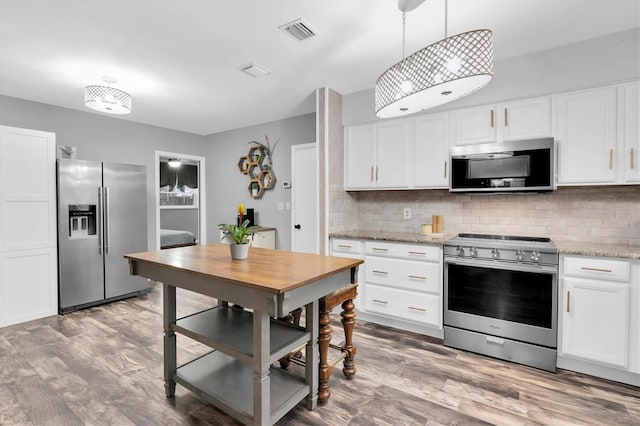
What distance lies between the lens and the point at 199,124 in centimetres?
512

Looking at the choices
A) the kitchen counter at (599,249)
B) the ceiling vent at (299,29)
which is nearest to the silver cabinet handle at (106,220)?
the ceiling vent at (299,29)

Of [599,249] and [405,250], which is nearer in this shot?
[599,249]

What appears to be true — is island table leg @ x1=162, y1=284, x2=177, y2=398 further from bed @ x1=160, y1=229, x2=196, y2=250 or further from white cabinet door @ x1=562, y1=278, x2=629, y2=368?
bed @ x1=160, y1=229, x2=196, y2=250

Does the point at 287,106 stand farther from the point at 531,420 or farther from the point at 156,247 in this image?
the point at 531,420

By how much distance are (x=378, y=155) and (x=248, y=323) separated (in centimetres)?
233

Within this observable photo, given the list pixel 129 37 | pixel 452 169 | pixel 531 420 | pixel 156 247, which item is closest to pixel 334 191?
pixel 452 169

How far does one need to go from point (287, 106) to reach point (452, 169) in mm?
2319

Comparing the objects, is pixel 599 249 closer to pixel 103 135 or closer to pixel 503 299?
pixel 503 299

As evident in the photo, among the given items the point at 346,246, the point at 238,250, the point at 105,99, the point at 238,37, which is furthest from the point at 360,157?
the point at 105,99

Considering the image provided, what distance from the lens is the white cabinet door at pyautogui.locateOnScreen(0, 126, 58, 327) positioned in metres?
3.25

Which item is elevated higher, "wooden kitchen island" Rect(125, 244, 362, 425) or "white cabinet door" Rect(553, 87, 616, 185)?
"white cabinet door" Rect(553, 87, 616, 185)

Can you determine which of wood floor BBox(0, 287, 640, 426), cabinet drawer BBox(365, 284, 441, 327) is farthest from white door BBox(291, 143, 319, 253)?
wood floor BBox(0, 287, 640, 426)

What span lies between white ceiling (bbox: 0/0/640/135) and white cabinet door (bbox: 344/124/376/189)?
486 mm

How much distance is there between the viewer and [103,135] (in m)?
4.51
